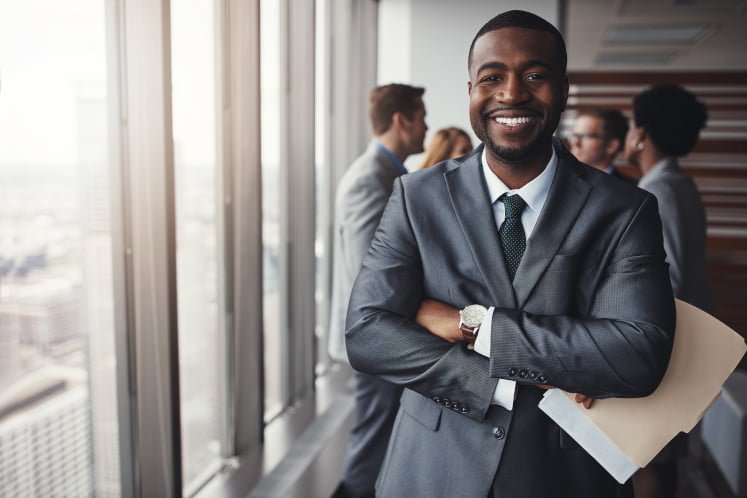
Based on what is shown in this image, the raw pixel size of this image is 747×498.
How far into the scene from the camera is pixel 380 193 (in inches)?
108

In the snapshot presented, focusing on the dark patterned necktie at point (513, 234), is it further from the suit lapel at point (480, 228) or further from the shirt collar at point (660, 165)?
the shirt collar at point (660, 165)

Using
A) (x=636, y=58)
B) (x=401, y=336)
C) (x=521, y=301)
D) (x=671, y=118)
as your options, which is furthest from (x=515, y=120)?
(x=636, y=58)

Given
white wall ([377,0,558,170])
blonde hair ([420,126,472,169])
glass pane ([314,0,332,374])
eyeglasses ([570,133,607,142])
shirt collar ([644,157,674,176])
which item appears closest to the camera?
shirt collar ([644,157,674,176])

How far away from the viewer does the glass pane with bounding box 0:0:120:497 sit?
1.66 metres

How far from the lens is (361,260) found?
9.04 feet

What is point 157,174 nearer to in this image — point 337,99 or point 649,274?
point 649,274

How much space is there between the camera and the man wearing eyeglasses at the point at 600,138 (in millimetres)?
3596

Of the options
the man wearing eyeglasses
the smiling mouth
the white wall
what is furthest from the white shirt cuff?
the white wall

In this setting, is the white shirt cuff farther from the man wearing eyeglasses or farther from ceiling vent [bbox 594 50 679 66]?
ceiling vent [bbox 594 50 679 66]

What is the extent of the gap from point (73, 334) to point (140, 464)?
67cm

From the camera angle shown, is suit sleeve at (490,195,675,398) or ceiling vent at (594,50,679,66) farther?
→ ceiling vent at (594,50,679,66)

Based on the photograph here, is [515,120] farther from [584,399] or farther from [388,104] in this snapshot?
[388,104]

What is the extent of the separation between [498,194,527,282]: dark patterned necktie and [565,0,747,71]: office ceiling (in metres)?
5.35

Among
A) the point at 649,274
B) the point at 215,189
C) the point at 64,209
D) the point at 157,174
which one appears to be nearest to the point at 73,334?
the point at 64,209
